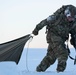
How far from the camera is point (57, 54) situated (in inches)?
342

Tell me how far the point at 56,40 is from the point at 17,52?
827 mm

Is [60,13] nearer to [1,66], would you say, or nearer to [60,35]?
[60,35]

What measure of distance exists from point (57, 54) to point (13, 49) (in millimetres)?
898

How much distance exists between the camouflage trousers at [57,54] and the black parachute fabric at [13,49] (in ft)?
1.79

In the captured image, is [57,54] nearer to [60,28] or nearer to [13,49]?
[60,28]

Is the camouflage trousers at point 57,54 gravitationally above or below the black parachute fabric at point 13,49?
below

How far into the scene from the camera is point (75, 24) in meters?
8.59

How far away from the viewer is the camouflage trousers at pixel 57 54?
855 centimetres

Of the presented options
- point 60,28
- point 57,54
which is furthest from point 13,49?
point 60,28

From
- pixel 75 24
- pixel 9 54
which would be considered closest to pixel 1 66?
pixel 9 54

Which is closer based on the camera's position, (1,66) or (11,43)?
(1,66)

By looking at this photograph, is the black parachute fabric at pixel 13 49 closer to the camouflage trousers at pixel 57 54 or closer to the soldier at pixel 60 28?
the soldier at pixel 60 28

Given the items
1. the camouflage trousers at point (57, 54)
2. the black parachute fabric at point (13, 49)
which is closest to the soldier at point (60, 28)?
the camouflage trousers at point (57, 54)

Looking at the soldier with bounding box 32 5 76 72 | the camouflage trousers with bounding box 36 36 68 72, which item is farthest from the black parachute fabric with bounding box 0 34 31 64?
the camouflage trousers with bounding box 36 36 68 72
